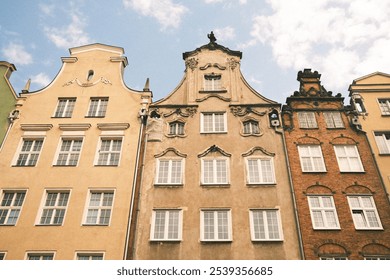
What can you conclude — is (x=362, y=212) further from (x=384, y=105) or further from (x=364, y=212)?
(x=384, y=105)

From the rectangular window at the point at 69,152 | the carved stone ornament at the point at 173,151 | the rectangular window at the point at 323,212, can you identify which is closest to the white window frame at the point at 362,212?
the rectangular window at the point at 323,212

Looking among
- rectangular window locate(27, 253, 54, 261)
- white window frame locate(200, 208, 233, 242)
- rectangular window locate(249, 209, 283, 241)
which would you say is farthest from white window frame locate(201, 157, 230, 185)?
rectangular window locate(27, 253, 54, 261)

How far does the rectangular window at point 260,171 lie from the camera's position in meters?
20.4

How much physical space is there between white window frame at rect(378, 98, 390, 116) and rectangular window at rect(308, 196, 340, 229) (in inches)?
318

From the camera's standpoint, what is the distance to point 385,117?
23.1m

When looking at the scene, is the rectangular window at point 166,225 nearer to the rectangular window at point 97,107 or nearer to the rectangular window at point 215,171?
the rectangular window at point 215,171

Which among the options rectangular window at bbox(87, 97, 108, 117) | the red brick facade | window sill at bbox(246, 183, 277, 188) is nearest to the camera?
the red brick facade

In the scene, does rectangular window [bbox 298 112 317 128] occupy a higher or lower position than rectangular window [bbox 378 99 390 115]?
lower

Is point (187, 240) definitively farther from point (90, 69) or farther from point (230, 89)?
point (90, 69)

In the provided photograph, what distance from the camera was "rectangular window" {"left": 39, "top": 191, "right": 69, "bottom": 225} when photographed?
19234 millimetres

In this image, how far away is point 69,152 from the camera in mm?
21891

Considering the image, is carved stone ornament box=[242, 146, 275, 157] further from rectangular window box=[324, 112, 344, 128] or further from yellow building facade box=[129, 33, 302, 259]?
rectangular window box=[324, 112, 344, 128]

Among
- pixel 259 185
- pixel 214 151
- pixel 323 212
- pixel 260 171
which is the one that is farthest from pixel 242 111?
pixel 323 212

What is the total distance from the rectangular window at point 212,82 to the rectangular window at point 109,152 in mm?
7429
